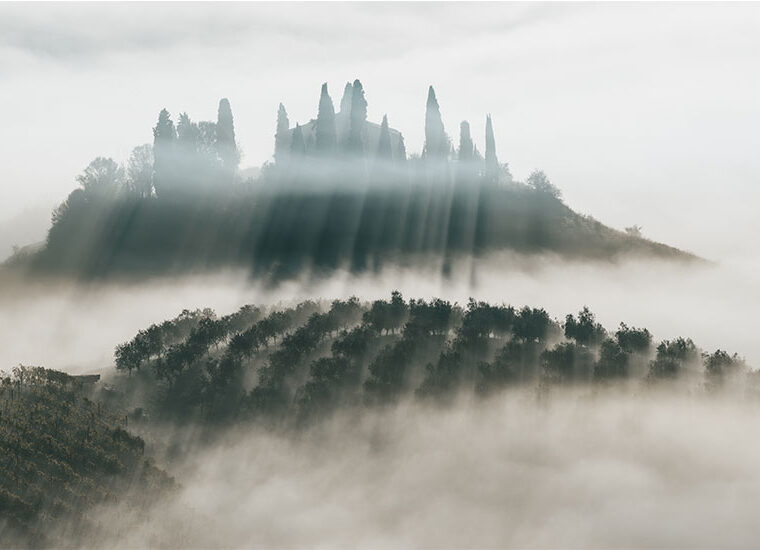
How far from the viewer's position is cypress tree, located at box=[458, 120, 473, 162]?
482ft

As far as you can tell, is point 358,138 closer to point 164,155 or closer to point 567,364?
point 164,155

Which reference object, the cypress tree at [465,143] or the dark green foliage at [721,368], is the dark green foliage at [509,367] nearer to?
the dark green foliage at [721,368]

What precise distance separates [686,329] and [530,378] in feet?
127

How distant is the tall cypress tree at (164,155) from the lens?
438 feet

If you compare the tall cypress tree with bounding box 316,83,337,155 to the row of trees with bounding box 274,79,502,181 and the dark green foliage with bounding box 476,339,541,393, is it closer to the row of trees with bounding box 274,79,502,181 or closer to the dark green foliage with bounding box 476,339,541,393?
the row of trees with bounding box 274,79,502,181

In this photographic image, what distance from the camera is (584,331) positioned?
3501 inches

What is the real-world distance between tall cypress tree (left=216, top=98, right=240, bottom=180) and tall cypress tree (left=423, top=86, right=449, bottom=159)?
124 ft

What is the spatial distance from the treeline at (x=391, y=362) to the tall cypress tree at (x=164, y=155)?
5204 centimetres

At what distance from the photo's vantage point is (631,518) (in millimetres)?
62969

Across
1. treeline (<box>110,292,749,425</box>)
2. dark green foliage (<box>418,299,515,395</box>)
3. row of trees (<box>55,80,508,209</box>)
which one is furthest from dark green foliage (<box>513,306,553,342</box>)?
row of trees (<box>55,80,508,209</box>)

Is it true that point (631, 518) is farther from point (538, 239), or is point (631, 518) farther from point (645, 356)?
point (538, 239)

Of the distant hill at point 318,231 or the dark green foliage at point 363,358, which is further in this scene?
the distant hill at point 318,231

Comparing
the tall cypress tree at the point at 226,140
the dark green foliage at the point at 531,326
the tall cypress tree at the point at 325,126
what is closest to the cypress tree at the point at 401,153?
the tall cypress tree at the point at 325,126

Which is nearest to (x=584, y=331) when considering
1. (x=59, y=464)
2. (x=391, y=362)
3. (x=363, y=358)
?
(x=391, y=362)
